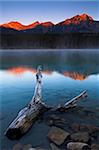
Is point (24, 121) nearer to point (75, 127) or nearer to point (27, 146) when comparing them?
point (27, 146)

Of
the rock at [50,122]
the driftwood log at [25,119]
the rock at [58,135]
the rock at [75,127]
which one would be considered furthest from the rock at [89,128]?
the driftwood log at [25,119]

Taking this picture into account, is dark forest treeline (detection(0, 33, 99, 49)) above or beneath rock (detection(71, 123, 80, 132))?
above

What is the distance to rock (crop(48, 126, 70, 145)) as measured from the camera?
6311mm

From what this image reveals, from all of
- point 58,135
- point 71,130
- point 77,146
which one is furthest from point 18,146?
point 71,130

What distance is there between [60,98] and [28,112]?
395 centimetres

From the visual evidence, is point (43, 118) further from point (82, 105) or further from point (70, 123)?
point (82, 105)

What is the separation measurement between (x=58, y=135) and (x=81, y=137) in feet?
1.83

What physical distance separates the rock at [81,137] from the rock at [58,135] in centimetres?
17

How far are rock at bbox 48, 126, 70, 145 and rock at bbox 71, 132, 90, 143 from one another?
0.55 ft

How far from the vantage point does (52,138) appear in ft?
21.4

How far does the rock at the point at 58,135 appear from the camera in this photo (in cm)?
631

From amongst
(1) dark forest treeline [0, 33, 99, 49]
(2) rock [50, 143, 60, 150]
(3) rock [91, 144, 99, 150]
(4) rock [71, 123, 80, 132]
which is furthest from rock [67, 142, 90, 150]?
(1) dark forest treeline [0, 33, 99, 49]

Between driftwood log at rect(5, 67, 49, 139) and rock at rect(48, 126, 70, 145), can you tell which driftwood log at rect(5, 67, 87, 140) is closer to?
Answer: driftwood log at rect(5, 67, 49, 139)

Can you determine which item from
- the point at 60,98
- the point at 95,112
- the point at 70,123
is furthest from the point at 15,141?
the point at 60,98
